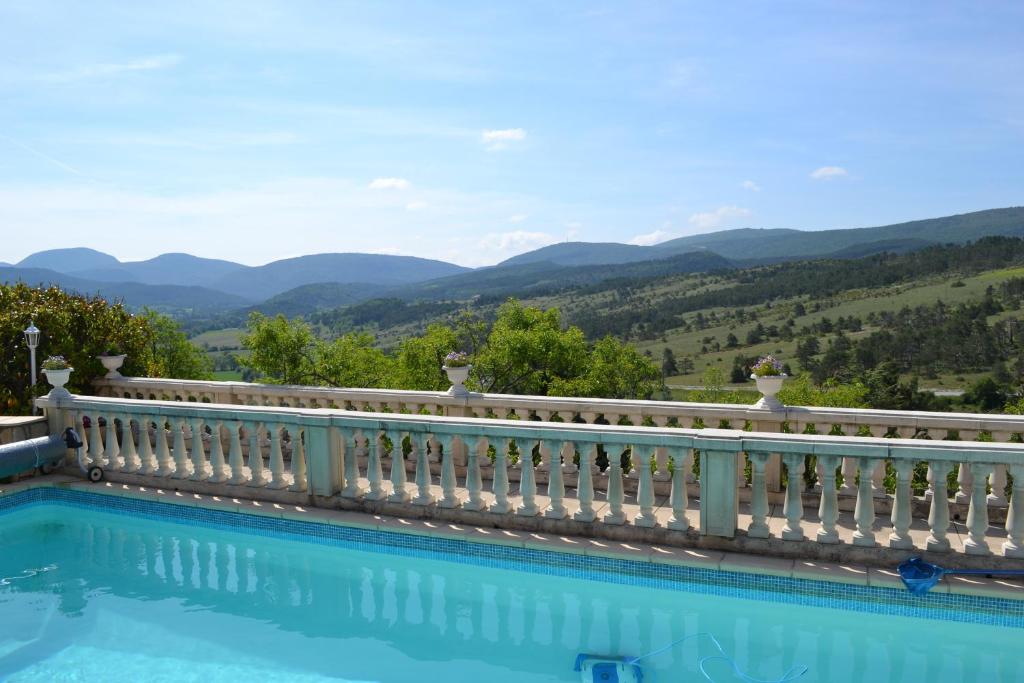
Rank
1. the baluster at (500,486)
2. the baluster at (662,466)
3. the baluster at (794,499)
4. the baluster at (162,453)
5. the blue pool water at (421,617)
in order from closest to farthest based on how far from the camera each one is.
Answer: the blue pool water at (421,617) → the baluster at (794,499) → the baluster at (500,486) → the baluster at (662,466) → the baluster at (162,453)

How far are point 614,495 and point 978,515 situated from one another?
2671 millimetres

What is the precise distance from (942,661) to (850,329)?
6562 centimetres

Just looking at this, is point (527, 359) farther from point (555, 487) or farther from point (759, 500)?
point (759, 500)

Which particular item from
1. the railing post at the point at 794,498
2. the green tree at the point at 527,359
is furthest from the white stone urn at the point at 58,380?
the green tree at the point at 527,359

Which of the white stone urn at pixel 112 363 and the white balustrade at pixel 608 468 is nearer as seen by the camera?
the white balustrade at pixel 608 468

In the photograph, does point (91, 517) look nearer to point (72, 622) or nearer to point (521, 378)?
point (72, 622)

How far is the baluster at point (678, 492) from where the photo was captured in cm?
589

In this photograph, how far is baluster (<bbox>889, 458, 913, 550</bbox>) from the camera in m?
5.38

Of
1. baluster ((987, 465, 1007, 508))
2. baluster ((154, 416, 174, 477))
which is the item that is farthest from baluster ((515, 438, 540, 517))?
baluster ((154, 416, 174, 477))

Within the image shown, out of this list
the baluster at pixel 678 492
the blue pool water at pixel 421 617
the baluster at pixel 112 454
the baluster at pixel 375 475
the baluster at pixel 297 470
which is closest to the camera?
the blue pool water at pixel 421 617

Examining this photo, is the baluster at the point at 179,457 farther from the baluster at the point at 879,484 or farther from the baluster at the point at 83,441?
the baluster at the point at 879,484

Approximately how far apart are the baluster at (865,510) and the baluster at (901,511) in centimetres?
15

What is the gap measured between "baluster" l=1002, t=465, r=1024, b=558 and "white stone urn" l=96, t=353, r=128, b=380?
11400mm

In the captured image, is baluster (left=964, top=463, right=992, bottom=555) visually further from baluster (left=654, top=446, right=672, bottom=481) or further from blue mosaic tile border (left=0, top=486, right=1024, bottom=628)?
baluster (left=654, top=446, right=672, bottom=481)
